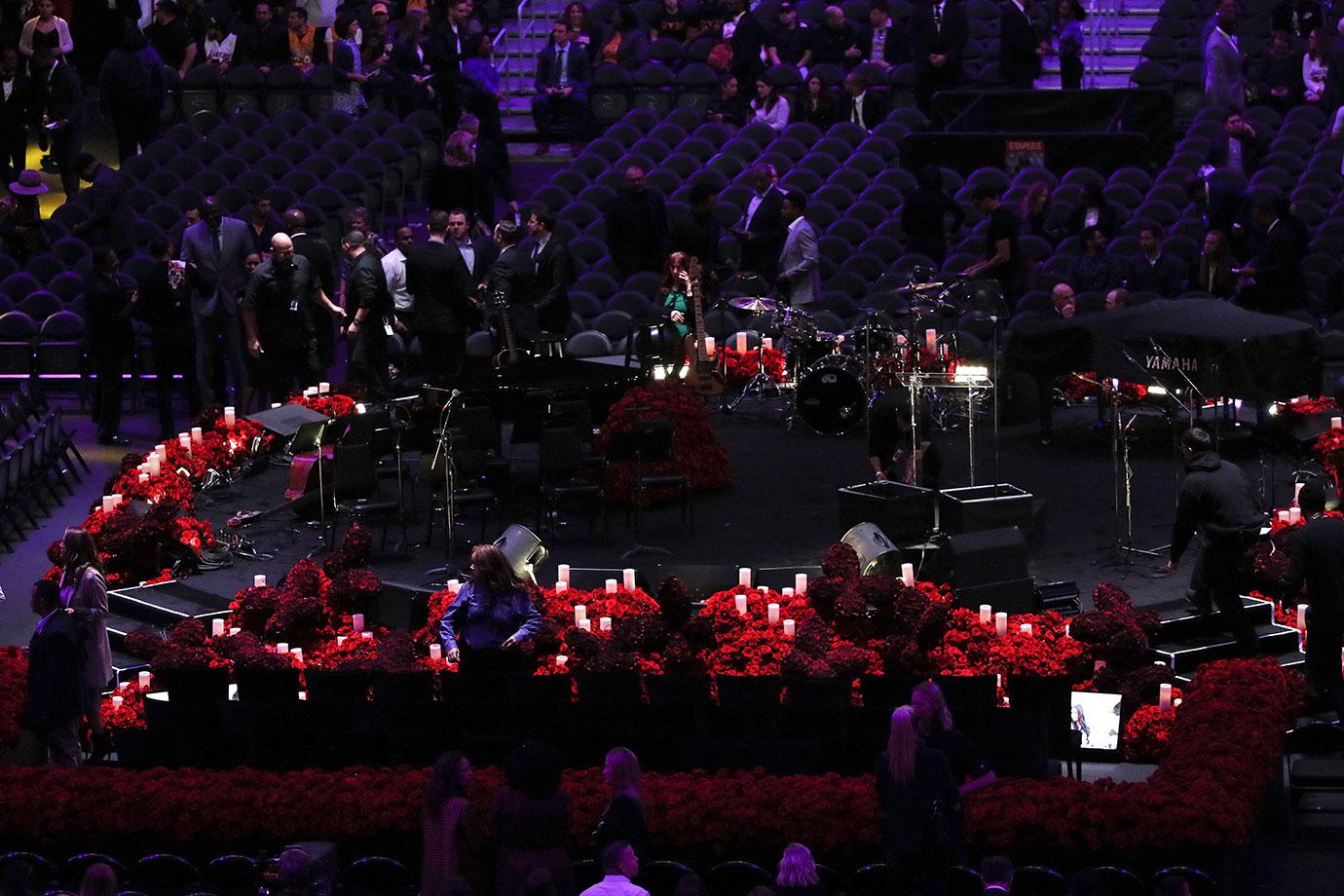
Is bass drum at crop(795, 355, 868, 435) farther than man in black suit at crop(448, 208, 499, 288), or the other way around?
man in black suit at crop(448, 208, 499, 288)

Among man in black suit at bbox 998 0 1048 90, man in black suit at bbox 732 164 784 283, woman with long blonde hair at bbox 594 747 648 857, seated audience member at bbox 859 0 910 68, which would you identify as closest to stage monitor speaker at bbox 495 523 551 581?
woman with long blonde hair at bbox 594 747 648 857

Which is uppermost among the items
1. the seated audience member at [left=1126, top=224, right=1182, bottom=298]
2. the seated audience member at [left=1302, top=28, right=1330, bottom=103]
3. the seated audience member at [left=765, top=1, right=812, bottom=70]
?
the seated audience member at [left=765, top=1, right=812, bottom=70]

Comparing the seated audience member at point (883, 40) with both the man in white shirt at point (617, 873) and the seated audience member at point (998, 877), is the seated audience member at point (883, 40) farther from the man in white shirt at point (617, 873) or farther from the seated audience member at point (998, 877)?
the man in white shirt at point (617, 873)

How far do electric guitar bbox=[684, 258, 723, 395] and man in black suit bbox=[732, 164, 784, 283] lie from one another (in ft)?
4.04

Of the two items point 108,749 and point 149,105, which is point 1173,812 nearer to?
point 108,749

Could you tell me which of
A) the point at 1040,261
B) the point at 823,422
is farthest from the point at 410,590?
the point at 1040,261

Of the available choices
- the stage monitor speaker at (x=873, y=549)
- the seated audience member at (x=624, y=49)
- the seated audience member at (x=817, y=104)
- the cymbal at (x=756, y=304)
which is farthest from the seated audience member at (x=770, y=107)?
the stage monitor speaker at (x=873, y=549)

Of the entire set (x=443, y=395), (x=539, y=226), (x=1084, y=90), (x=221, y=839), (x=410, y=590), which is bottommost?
(x=221, y=839)

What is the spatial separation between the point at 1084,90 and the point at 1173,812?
12.8m

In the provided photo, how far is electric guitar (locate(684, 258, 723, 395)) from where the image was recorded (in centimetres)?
1795

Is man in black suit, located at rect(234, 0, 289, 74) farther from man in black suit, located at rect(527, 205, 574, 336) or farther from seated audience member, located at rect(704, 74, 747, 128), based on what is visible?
man in black suit, located at rect(527, 205, 574, 336)

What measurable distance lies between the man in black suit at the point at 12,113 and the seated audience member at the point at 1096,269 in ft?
34.9

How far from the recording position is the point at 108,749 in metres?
11.7

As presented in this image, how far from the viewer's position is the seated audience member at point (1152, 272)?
1834 centimetres
